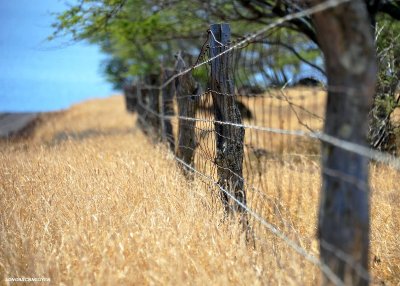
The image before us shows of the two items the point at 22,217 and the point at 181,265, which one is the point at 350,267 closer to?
the point at 181,265

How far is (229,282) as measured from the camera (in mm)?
2531

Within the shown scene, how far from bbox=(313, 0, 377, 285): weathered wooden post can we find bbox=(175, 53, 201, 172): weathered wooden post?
3208 mm

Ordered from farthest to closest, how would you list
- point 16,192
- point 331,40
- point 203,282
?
1. point 16,192
2. point 203,282
3. point 331,40

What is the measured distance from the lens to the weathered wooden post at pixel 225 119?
374 cm

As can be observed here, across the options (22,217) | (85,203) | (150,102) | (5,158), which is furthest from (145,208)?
(150,102)

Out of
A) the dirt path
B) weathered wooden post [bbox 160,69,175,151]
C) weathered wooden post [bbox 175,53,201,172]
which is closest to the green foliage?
weathered wooden post [bbox 160,69,175,151]

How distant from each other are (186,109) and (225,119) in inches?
74.7

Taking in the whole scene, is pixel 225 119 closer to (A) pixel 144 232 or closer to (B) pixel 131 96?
(A) pixel 144 232

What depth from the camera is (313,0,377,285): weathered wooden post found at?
6.15 feet

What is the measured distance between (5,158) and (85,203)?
8.50 ft

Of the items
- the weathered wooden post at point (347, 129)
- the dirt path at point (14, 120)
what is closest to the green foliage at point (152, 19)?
the weathered wooden post at point (347, 129)

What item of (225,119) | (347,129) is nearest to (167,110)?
(225,119)

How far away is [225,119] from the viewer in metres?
3.77

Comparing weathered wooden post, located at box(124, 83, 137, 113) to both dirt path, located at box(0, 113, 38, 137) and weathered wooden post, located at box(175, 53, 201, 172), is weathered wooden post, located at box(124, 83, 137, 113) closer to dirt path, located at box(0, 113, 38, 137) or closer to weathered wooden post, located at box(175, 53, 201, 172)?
dirt path, located at box(0, 113, 38, 137)
